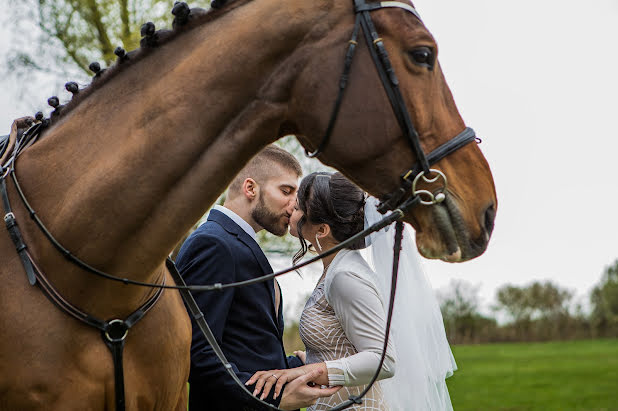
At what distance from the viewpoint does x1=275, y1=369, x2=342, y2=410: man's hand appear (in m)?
3.29

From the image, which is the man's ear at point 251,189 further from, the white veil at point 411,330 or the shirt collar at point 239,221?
the white veil at point 411,330

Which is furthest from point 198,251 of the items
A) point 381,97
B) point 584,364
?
point 584,364

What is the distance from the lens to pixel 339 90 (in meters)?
2.58

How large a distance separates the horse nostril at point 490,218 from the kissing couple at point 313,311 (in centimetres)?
115

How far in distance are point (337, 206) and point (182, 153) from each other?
5.44 ft

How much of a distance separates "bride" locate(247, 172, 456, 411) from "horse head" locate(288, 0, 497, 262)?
1.09 meters

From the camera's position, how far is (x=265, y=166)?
4.17m

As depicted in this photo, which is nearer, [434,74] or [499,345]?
[434,74]

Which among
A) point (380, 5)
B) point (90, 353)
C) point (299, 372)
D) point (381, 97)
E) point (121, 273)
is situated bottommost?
point (299, 372)

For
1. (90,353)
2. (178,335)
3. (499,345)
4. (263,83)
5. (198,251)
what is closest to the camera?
(90,353)

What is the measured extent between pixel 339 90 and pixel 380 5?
1.36 ft

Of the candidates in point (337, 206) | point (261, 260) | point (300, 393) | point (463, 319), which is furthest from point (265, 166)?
point (463, 319)

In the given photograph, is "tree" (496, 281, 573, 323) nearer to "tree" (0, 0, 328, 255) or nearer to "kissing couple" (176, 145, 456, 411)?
"tree" (0, 0, 328, 255)

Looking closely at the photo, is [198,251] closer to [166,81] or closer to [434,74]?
[166,81]
